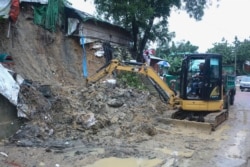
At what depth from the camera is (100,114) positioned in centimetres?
1038

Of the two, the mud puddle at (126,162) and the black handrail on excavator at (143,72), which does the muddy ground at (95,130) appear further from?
the black handrail on excavator at (143,72)

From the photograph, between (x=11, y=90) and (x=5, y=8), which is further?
(x=5, y=8)

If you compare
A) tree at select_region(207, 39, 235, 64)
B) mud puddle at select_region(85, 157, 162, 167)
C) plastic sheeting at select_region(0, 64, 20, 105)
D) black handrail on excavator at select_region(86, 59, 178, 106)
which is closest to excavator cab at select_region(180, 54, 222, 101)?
black handrail on excavator at select_region(86, 59, 178, 106)

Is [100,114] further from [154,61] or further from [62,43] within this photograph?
[154,61]

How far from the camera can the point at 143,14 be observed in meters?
18.8

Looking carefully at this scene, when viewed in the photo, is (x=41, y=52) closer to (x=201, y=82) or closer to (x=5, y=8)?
(x=5, y=8)

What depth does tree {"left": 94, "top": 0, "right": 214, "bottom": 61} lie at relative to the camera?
18.6 meters

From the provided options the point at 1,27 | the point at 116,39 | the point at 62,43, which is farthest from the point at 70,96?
the point at 116,39

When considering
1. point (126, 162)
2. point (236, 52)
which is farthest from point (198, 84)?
point (236, 52)

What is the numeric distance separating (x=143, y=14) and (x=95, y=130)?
432 inches

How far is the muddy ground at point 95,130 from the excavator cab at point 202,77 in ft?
3.71

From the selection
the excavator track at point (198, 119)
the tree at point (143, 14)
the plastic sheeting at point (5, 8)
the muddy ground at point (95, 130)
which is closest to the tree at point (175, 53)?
the tree at point (143, 14)

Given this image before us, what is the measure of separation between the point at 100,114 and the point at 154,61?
2067 cm

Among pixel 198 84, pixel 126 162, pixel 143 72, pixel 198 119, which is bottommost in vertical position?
pixel 126 162
